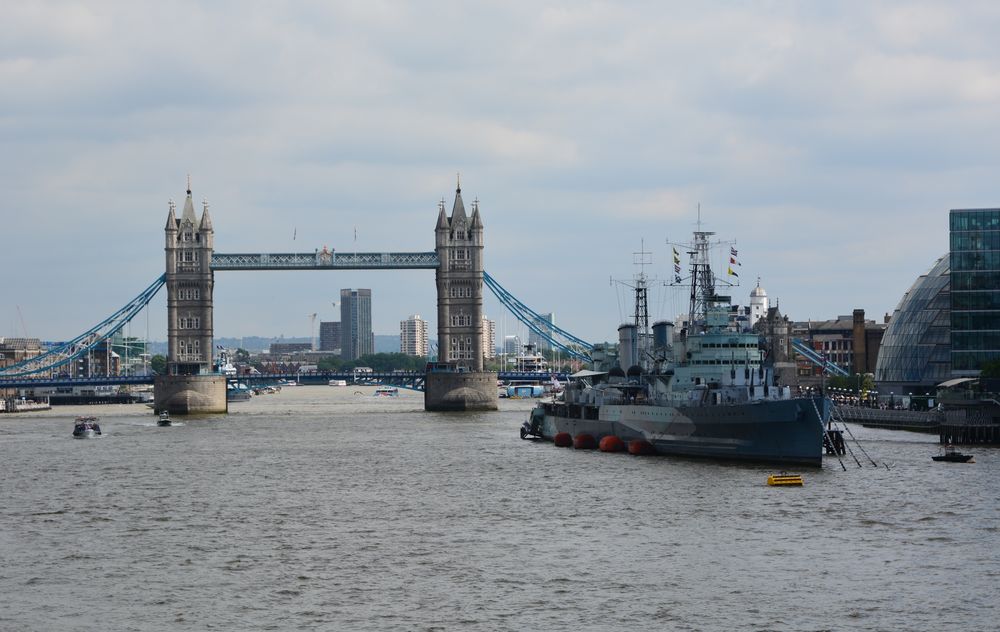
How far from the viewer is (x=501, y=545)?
44.6m

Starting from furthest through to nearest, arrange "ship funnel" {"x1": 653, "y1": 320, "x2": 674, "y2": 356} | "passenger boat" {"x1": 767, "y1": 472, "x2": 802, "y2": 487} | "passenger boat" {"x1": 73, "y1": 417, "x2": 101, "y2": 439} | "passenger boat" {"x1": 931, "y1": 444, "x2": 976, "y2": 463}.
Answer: "passenger boat" {"x1": 73, "y1": 417, "x2": 101, "y2": 439}, "ship funnel" {"x1": 653, "y1": 320, "x2": 674, "y2": 356}, "passenger boat" {"x1": 931, "y1": 444, "x2": 976, "y2": 463}, "passenger boat" {"x1": 767, "y1": 472, "x2": 802, "y2": 487}

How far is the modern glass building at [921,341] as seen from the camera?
364 feet

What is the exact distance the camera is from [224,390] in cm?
14400

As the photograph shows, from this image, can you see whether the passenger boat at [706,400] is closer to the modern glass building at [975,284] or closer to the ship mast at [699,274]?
the ship mast at [699,274]

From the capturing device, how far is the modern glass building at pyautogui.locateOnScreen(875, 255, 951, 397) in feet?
364

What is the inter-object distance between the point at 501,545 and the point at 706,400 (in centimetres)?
2652

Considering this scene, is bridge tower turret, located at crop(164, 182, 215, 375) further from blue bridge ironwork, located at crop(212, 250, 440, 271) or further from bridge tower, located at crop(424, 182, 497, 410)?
bridge tower, located at crop(424, 182, 497, 410)

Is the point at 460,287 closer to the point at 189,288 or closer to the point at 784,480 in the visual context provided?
the point at 189,288

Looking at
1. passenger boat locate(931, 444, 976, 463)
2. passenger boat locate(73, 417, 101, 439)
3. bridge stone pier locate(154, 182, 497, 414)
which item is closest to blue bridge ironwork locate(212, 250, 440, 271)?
bridge stone pier locate(154, 182, 497, 414)

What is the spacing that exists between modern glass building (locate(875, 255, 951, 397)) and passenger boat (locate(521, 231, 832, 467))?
32376mm

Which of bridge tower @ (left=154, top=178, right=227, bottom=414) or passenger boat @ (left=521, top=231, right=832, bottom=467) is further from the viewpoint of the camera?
bridge tower @ (left=154, top=178, right=227, bottom=414)

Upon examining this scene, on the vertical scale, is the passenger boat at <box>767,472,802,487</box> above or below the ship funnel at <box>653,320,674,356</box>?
below

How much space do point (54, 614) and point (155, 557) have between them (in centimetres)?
808


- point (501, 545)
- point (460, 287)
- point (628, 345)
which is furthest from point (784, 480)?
point (460, 287)
